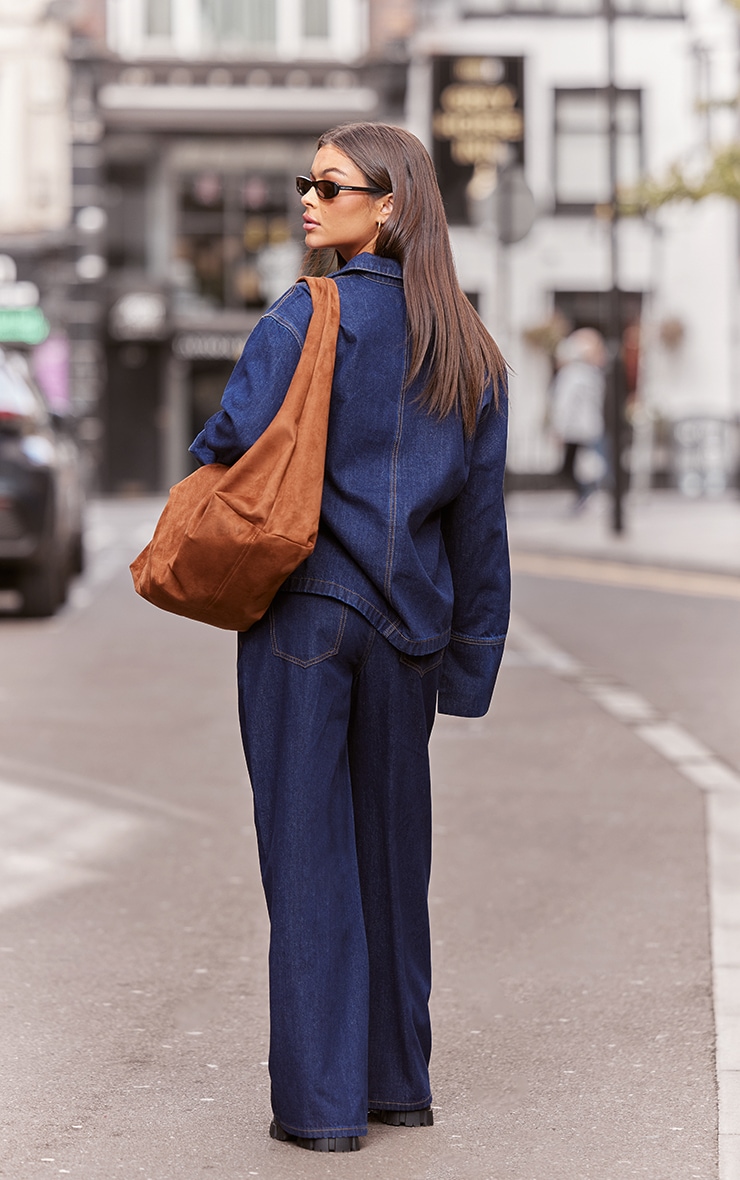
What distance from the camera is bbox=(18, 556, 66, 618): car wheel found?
13.4 m

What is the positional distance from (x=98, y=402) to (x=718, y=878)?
33.3 m

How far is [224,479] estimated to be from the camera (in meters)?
3.48

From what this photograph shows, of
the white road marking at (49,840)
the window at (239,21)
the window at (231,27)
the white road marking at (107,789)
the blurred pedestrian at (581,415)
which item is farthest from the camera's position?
the window at (239,21)

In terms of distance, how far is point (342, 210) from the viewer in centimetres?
367

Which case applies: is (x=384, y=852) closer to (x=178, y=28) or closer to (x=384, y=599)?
(x=384, y=599)

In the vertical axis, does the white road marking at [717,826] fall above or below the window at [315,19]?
below

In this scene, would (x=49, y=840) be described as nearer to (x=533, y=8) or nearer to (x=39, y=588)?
(x=39, y=588)

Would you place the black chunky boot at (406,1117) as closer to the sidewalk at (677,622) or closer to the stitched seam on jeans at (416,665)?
the sidewalk at (677,622)

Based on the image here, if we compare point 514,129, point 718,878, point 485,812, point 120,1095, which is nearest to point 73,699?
point 485,812

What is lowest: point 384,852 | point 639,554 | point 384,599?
point 639,554

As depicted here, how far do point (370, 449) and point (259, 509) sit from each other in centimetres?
24

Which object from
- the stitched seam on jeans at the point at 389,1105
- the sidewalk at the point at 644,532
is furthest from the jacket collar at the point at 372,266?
the sidewalk at the point at 644,532

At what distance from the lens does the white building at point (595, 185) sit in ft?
123

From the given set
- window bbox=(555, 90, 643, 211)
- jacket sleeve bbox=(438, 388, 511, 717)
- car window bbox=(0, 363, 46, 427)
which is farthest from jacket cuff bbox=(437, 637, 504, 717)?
window bbox=(555, 90, 643, 211)
